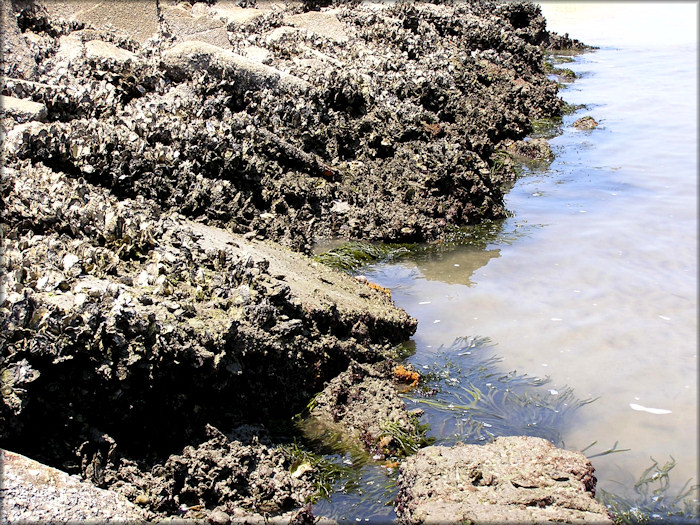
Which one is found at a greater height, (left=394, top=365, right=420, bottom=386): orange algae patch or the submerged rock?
the submerged rock

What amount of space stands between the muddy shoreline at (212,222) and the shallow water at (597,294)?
61 centimetres

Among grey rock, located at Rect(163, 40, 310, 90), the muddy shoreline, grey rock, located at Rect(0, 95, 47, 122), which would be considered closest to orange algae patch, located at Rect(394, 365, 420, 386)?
the muddy shoreline

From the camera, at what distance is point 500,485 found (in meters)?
A: 3.05

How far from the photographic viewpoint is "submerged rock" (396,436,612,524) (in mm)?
2840

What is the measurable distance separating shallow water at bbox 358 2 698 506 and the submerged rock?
1.56 ft

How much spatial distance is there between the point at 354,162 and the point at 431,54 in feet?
15.2

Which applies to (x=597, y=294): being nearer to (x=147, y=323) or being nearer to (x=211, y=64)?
(x=147, y=323)

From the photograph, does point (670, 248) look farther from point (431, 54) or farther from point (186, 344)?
point (431, 54)

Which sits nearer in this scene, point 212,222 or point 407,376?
point 407,376

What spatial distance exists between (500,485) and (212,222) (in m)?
3.63

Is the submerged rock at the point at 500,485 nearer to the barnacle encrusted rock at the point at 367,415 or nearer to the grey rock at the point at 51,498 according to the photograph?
the barnacle encrusted rock at the point at 367,415

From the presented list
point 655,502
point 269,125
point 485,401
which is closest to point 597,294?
point 485,401

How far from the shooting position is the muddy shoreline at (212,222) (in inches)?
123

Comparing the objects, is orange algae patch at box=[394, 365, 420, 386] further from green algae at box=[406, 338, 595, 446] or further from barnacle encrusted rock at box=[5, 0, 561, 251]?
barnacle encrusted rock at box=[5, 0, 561, 251]
